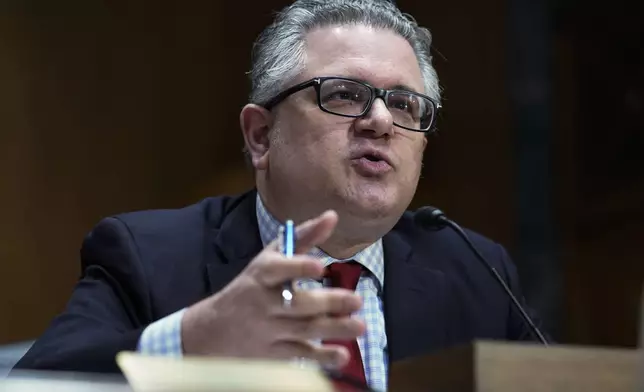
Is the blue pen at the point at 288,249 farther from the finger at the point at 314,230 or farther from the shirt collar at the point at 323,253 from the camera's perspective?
the shirt collar at the point at 323,253

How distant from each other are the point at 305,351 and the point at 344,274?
66cm

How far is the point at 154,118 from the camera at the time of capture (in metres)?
3.22

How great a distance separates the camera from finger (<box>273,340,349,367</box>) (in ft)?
3.25

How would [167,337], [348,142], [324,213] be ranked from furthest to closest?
[348,142]
[324,213]
[167,337]

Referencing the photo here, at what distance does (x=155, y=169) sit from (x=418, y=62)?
65.7 inches

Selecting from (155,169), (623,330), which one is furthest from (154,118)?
(623,330)

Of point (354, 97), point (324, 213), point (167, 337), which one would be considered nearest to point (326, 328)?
point (167, 337)

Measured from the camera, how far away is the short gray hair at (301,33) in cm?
171

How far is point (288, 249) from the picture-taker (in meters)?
1.01

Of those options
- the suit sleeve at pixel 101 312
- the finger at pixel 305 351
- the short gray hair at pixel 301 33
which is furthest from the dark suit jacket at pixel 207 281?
the finger at pixel 305 351

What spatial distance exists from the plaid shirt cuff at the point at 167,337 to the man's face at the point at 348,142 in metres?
0.52

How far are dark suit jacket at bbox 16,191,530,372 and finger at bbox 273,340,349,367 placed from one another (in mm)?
373

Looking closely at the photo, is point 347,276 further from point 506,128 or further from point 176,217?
point 506,128

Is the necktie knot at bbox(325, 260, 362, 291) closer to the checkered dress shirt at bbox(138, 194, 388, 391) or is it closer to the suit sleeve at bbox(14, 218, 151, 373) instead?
the checkered dress shirt at bbox(138, 194, 388, 391)
